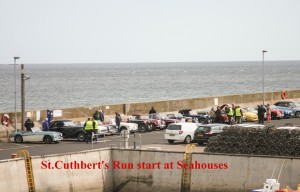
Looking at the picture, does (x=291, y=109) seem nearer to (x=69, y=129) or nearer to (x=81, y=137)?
(x=81, y=137)

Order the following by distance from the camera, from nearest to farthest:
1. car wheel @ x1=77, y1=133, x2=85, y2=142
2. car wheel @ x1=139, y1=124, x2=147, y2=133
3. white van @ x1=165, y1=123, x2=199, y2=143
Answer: white van @ x1=165, y1=123, x2=199, y2=143 → car wheel @ x1=77, y1=133, x2=85, y2=142 → car wheel @ x1=139, y1=124, x2=147, y2=133

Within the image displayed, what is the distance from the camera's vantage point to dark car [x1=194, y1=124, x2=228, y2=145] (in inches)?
1437

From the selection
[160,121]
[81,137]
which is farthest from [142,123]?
[81,137]

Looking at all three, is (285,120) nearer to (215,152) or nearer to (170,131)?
(170,131)

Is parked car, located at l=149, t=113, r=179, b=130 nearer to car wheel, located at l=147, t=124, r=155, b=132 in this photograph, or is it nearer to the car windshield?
car wheel, located at l=147, t=124, r=155, b=132

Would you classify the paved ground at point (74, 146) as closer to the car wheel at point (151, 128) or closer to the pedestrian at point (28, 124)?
the pedestrian at point (28, 124)

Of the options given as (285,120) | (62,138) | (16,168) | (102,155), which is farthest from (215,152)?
(285,120)

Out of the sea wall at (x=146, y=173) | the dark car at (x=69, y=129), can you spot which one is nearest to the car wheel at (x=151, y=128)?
the dark car at (x=69, y=129)

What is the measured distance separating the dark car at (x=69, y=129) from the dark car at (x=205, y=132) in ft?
23.2

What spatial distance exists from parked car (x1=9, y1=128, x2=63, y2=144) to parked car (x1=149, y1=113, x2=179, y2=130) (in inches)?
309

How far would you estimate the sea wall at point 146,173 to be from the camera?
27766mm

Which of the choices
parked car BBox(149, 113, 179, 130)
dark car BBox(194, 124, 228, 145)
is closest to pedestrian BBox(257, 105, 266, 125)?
parked car BBox(149, 113, 179, 130)

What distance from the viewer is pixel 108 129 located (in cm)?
4166

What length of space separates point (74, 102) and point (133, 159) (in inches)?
3170
